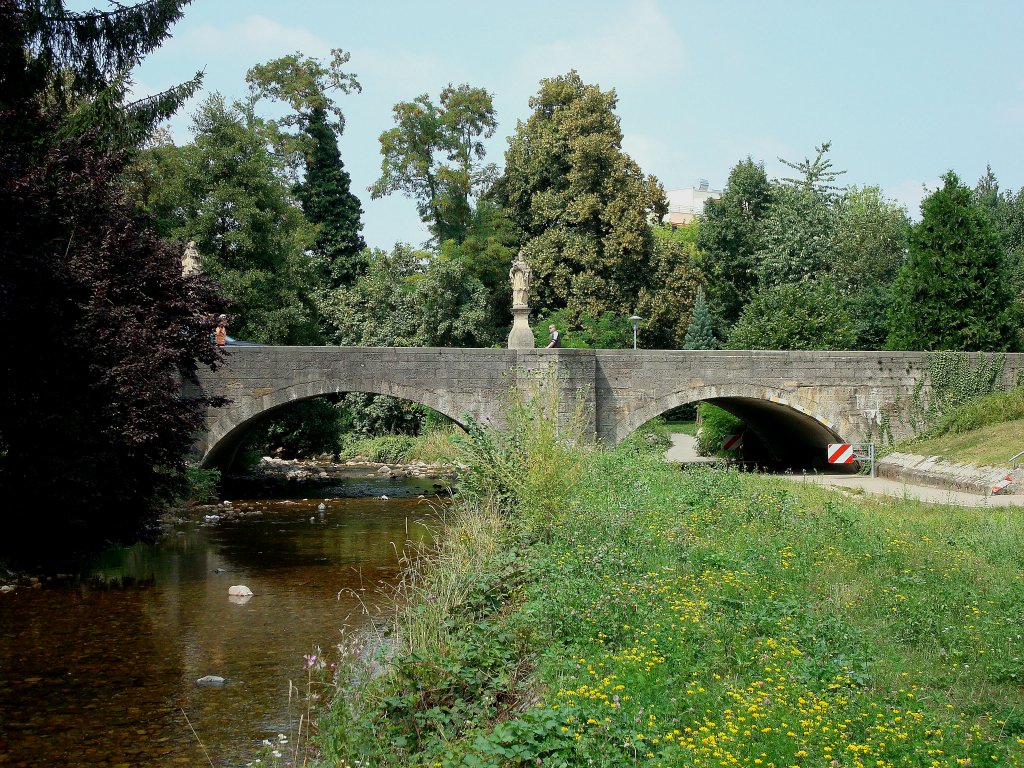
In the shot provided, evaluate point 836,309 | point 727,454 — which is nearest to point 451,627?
point 727,454

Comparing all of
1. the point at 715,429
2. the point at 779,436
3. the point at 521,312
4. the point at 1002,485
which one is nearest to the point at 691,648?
the point at 1002,485

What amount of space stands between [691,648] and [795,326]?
19461 mm

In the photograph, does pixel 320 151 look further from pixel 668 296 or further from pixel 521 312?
→ pixel 521 312

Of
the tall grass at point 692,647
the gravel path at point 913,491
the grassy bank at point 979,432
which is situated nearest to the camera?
the tall grass at point 692,647

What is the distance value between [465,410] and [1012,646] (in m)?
13.4

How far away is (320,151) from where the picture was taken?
3688 centimetres

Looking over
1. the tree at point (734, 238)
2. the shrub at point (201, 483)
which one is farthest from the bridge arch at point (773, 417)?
the tree at point (734, 238)

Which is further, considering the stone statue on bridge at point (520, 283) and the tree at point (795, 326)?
the tree at point (795, 326)

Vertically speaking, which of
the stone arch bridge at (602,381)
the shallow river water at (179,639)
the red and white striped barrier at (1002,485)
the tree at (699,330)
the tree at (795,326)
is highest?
the tree at (699,330)

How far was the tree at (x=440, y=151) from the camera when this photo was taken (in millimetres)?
33500

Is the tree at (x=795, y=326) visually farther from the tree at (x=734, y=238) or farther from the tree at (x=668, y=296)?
the tree at (x=734, y=238)

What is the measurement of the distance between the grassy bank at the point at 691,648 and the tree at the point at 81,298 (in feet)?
14.3

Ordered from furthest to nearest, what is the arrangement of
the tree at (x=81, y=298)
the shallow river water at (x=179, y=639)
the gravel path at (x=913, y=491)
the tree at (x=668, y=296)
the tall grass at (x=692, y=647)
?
1. the tree at (x=668, y=296)
2. the gravel path at (x=913, y=491)
3. the tree at (x=81, y=298)
4. the shallow river water at (x=179, y=639)
5. the tall grass at (x=692, y=647)

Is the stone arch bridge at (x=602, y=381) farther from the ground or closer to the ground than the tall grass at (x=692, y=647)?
farther from the ground
